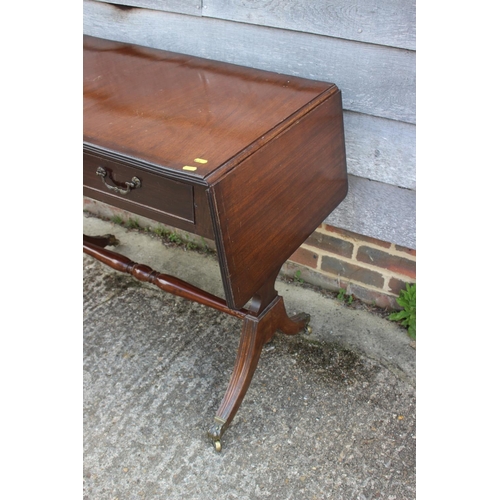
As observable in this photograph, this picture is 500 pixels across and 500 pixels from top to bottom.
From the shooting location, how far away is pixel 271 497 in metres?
1.56

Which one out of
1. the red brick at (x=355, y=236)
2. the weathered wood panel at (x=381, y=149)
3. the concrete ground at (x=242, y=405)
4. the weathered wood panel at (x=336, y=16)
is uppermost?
the weathered wood panel at (x=336, y=16)

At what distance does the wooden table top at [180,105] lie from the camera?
1.31 m

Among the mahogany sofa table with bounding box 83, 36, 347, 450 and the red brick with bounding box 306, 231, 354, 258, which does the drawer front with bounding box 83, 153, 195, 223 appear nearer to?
the mahogany sofa table with bounding box 83, 36, 347, 450

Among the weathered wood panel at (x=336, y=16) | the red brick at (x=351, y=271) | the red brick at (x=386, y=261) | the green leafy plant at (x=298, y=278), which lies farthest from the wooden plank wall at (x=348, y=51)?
the green leafy plant at (x=298, y=278)

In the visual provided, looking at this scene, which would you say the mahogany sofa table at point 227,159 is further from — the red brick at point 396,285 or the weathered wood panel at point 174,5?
the red brick at point 396,285

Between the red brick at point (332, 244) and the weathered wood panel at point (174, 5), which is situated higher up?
the weathered wood panel at point (174, 5)

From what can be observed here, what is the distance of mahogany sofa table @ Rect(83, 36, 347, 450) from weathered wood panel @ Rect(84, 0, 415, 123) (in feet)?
0.22

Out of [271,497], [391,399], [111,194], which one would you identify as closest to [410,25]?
[111,194]

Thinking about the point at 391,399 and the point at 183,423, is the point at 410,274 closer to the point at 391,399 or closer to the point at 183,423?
the point at 391,399

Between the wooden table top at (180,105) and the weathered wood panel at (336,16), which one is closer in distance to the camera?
the wooden table top at (180,105)

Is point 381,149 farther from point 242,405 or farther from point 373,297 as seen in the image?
point 242,405

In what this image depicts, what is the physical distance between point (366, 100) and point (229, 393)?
1030mm

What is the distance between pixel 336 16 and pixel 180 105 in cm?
54

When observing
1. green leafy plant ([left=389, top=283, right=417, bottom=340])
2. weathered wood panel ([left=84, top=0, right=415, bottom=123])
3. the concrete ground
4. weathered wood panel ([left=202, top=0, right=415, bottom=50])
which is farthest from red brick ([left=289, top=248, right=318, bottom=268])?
weathered wood panel ([left=202, top=0, right=415, bottom=50])
